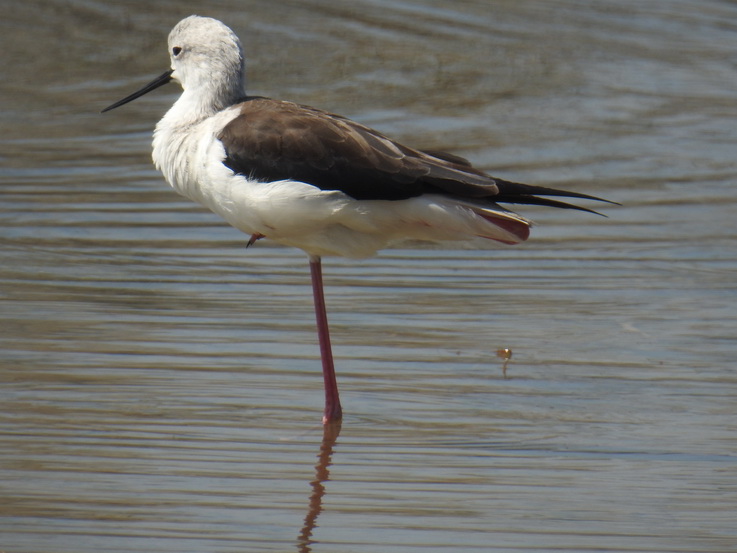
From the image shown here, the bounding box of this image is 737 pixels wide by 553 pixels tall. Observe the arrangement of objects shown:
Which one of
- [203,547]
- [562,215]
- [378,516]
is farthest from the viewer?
[562,215]

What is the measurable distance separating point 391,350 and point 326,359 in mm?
497

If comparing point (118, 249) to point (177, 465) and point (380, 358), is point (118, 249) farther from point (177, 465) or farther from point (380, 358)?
point (177, 465)

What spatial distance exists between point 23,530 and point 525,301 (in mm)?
2770

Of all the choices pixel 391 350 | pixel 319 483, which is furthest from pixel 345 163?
pixel 319 483

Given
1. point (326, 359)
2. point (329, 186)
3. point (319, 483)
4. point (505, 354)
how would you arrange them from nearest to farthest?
point (319, 483) < point (329, 186) < point (326, 359) < point (505, 354)

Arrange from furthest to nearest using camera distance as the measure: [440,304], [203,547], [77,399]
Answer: [440,304], [77,399], [203,547]

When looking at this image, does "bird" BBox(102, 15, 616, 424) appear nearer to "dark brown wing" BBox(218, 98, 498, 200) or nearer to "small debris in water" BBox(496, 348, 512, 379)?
"dark brown wing" BBox(218, 98, 498, 200)

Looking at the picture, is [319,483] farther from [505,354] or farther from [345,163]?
[505,354]

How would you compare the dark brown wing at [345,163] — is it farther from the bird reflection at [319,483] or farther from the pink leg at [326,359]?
the bird reflection at [319,483]

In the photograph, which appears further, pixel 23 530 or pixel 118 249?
pixel 118 249

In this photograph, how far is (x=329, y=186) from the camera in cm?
449

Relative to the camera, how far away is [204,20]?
5117 mm

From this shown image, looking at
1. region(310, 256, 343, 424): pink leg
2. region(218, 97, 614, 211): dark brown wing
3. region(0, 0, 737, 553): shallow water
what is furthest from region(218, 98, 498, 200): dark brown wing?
region(0, 0, 737, 553): shallow water

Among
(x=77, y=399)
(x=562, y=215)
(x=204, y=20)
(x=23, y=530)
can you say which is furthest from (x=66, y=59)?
(x=23, y=530)
